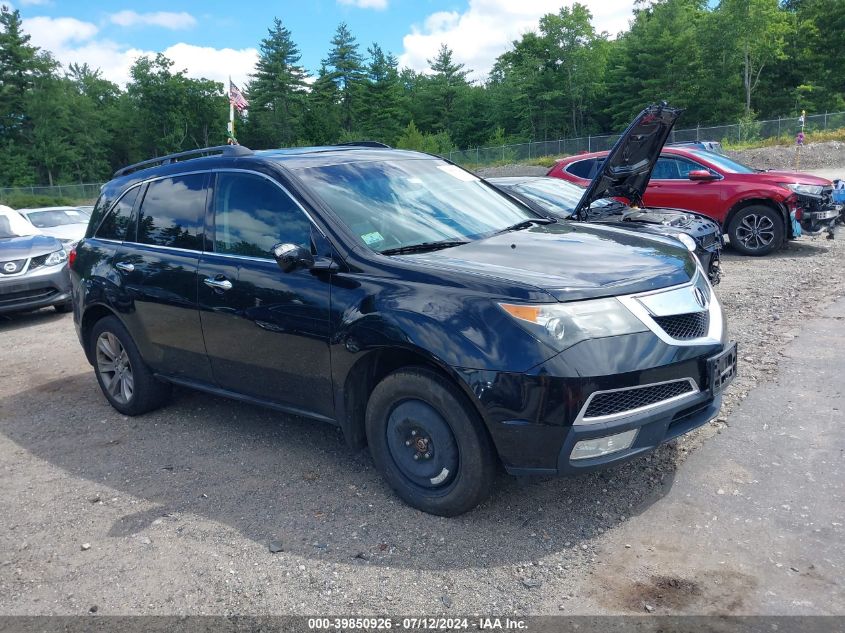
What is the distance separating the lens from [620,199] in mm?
9312

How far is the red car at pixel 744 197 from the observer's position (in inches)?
422

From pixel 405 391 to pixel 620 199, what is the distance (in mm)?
6668

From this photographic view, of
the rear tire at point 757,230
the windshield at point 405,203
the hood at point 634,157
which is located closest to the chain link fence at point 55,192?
the rear tire at point 757,230

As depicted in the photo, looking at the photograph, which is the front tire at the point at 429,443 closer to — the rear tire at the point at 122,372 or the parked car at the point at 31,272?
the rear tire at the point at 122,372

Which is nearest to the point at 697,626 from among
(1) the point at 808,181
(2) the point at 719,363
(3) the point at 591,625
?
(3) the point at 591,625

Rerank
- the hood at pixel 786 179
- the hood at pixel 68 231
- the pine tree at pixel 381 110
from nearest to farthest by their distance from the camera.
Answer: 1. the hood at pixel 786 179
2. the hood at pixel 68 231
3. the pine tree at pixel 381 110

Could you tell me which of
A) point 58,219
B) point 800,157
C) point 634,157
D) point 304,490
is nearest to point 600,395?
point 304,490

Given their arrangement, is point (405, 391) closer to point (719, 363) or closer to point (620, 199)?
point (719, 363)

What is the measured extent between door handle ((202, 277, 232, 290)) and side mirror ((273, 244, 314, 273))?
2.15ft

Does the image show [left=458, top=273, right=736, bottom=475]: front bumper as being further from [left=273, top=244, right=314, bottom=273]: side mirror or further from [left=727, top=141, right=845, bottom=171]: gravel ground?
[left=727, top=141, right=845, bottom=171]: gravel ground

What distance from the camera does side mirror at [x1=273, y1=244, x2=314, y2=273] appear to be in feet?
12.4

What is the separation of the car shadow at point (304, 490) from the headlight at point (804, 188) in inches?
323

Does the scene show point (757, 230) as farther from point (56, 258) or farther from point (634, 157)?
point (56, 258)

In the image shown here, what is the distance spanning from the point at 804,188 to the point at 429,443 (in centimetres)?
960
